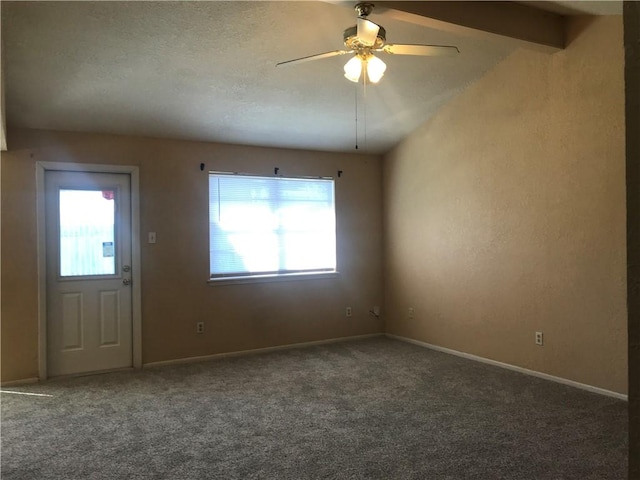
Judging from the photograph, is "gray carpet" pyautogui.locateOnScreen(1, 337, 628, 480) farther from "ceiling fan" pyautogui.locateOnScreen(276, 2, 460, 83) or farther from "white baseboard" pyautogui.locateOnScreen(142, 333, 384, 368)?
"ceiling fan" pyautogui.locateOnScreen(276, 2, 460, 83)

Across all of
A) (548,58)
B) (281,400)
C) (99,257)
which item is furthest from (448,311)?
(99,257)

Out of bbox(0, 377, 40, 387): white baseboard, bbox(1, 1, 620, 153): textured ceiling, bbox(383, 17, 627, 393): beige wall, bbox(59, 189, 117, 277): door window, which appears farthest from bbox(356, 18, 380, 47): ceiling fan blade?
bbox(0, 377, 40, 387): white baseboard

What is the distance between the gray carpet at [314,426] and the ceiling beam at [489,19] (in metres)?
2.66

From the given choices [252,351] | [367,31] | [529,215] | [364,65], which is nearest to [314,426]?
[252,351]

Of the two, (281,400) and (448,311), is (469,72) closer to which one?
(448,311)

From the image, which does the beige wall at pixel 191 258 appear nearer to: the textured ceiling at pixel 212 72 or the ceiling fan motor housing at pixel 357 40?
the textured ceiling at pixel 212 72

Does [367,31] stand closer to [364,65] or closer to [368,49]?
[368,49]

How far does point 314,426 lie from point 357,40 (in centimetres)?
242

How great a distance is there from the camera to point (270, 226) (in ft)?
17.1

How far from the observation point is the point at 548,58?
3865 mm

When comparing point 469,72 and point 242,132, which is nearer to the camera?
point 469,72

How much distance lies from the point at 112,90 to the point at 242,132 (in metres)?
1.35

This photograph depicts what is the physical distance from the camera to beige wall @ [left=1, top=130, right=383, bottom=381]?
4.06 m

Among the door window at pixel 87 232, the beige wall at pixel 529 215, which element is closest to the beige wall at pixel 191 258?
the door window at pixel 87 232
